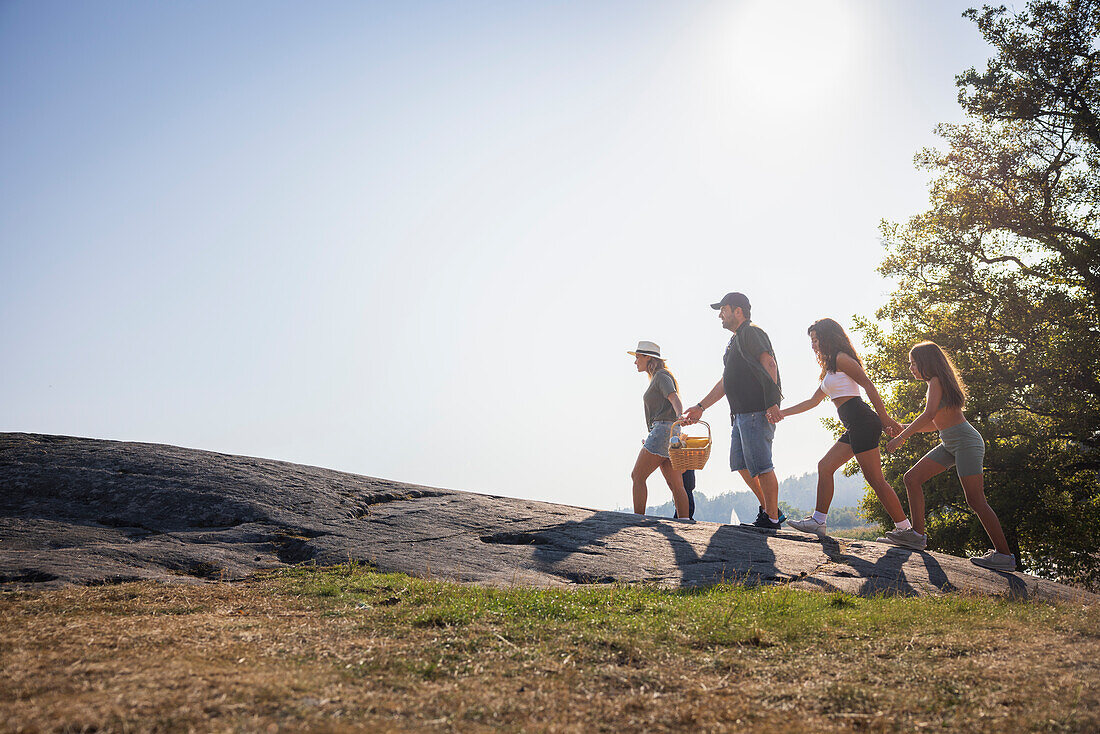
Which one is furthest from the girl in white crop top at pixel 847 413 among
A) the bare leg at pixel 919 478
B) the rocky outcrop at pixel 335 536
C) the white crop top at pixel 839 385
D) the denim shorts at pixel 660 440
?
the denim shorts at pixel 660 440

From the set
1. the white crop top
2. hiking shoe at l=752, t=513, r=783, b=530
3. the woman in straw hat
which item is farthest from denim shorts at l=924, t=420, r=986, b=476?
the woman in straw hat

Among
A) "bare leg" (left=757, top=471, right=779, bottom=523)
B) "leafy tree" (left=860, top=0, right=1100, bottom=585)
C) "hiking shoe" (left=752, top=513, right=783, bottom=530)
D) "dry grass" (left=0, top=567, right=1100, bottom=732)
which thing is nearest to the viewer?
"dry grass" (left=0, top=567, right=1100, bottom=732)

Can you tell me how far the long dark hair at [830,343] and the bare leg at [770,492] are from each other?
5.11ft

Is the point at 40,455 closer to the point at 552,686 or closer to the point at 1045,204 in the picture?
the point at 552,686

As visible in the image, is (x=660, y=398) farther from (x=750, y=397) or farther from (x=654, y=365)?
(x=750, y=397)

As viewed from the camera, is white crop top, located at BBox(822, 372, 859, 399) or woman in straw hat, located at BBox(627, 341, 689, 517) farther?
woman in straw hat, located at BBox(627, 341, 689, 517)

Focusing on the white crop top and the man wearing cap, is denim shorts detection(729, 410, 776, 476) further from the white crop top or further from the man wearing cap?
the white crop top

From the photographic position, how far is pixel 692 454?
9500mm

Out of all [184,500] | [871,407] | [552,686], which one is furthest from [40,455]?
[871,407]

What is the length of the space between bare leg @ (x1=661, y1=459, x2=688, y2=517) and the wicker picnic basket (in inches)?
11.3

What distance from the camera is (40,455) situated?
8.64 metres

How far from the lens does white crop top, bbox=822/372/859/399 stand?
321 inches

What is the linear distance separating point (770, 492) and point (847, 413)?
1604 millimetres

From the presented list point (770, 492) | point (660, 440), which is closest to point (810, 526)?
point (770, 492)
